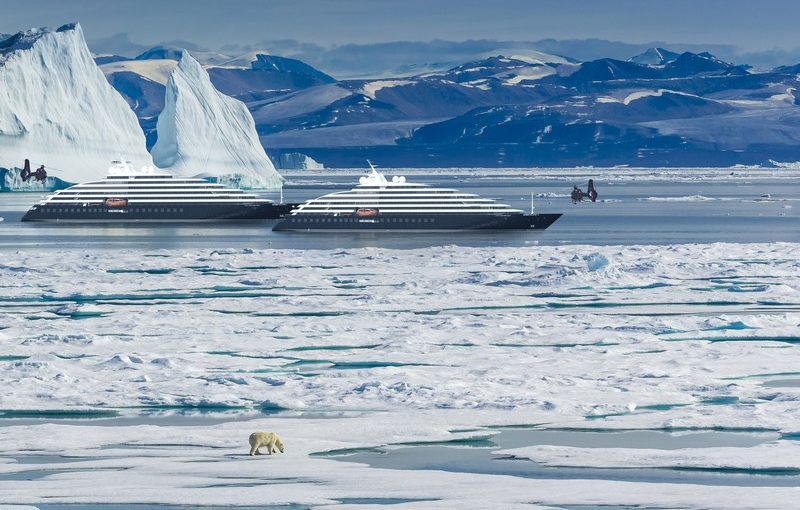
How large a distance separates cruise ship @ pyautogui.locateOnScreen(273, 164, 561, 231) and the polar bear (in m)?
63.3

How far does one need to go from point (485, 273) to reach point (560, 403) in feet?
72.0

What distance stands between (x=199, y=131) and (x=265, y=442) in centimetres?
11304

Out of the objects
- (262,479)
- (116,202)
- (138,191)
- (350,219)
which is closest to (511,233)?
(350,219)

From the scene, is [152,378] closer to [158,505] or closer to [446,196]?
[158,505]

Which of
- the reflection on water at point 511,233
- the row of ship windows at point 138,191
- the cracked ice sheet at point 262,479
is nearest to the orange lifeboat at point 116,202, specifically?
the row of ship windows at point 138,191

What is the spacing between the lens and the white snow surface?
14.9 m

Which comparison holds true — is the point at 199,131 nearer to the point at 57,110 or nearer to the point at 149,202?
the point at 57,110

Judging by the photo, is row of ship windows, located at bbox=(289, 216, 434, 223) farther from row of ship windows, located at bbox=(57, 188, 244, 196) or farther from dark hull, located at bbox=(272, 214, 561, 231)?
row of ship windows, located at bbox=(57, 188, 244, 196)

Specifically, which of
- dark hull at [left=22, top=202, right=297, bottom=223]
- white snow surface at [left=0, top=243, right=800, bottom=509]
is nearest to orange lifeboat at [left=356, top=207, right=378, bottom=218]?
Answer: dark hull at [left=22, top=202, right=297, bottom=223]

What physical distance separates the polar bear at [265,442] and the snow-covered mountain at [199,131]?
10884 cm

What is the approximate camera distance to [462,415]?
60.8 feet

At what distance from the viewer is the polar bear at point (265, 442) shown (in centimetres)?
1617

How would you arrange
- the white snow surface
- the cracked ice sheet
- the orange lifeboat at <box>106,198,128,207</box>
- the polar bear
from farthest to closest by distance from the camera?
the orange lifeboat at <box>106,198,128,207</box> < the polar bear < the white snow surface < the cracked ice sheet

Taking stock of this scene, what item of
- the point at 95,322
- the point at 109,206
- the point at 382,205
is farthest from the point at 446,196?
the point at 95,322
